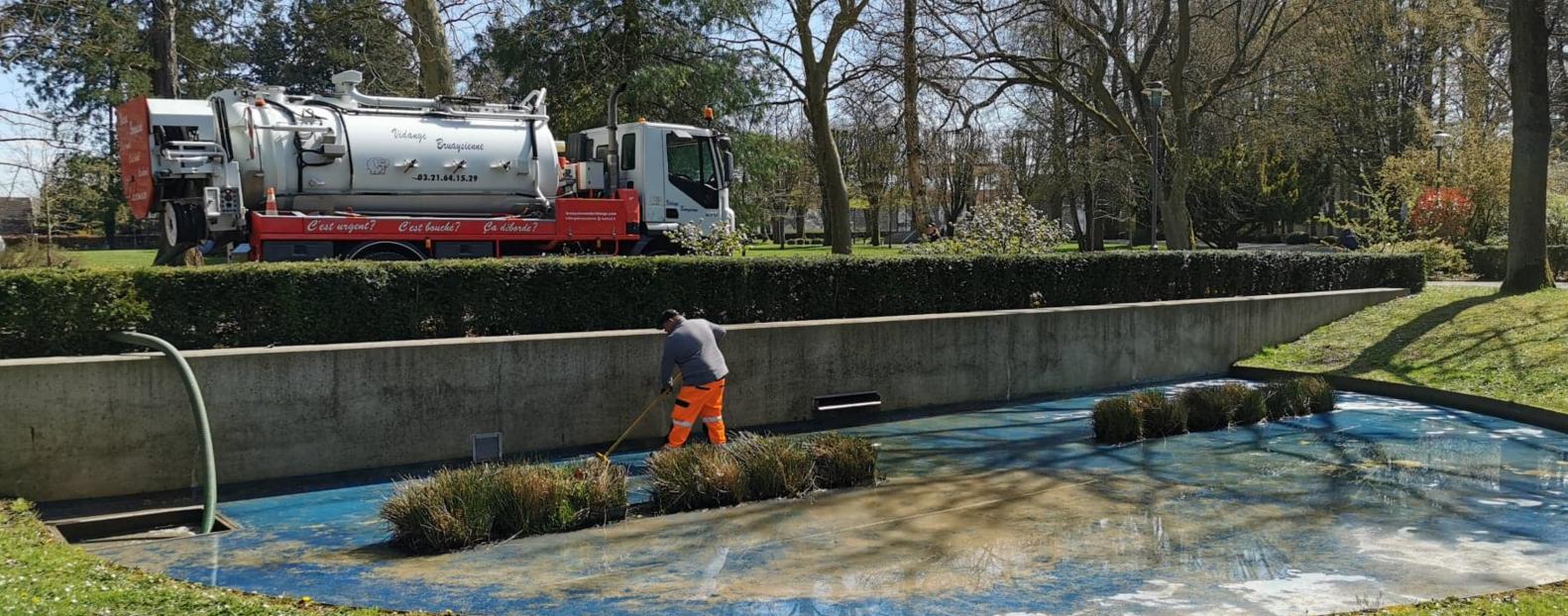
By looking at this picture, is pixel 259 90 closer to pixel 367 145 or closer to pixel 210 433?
pixel 367 145

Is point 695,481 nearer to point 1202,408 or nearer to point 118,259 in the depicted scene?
point 1202,408

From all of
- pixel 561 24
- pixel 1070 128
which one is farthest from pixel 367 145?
pixel 1070 128

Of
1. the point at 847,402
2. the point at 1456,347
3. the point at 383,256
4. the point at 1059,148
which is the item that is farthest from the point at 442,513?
the point at 1059,148

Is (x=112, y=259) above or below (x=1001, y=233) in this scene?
below

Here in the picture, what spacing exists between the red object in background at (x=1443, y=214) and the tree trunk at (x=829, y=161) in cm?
1782

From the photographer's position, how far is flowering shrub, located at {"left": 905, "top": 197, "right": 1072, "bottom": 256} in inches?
759

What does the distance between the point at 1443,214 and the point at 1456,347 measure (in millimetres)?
17627

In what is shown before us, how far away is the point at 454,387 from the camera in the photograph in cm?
1156

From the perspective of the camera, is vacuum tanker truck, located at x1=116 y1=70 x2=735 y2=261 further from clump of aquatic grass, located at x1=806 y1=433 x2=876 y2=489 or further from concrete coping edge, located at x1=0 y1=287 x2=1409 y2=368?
clump of aquatic grass, located at x1=806 y1=433 x2=876 y2=489

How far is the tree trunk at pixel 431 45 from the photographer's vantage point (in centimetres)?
1923

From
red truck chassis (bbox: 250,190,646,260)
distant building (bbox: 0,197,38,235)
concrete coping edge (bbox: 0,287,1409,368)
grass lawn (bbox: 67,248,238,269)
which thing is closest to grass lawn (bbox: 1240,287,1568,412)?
concrete coping edge (bbox: 0,287,1409,368)

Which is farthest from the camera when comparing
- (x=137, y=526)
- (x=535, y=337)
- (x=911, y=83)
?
(x=911, y=83)

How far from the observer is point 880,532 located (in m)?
8.77

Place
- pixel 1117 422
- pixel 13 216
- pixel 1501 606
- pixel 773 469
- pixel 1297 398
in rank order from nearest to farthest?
pixel 1501 606 → pixel 773 469 → pixel 1117 422 → pixel 1297 398 → pixel 13 216
